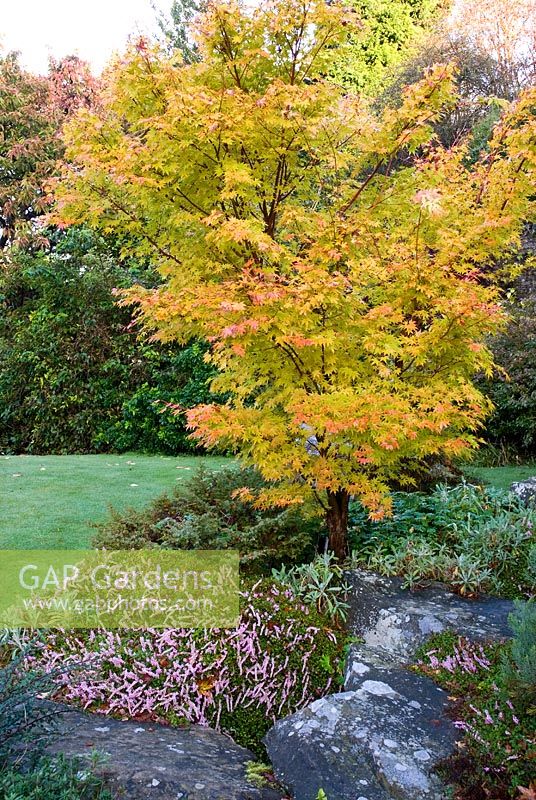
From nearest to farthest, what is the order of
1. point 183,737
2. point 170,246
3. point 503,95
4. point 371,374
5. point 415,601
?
1. point 183,737
2. point 415,601
3. point 371,374
4. point 170,246
5. point 503,95

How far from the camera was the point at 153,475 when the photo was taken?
8.12 m

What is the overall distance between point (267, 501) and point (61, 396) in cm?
749

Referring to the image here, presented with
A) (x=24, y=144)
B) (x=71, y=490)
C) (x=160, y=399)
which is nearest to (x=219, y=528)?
(x=71, y=490)

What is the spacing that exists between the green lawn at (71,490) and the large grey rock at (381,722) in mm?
2482

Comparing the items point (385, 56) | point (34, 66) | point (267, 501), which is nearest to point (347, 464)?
point (267, 501)

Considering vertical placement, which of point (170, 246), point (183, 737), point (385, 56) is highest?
point (385, 56)

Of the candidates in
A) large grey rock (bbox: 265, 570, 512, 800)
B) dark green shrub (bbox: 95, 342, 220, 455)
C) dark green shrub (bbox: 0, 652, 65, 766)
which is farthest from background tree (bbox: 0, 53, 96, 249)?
dark green shrub (bbox: 0, 652, 65, 766)

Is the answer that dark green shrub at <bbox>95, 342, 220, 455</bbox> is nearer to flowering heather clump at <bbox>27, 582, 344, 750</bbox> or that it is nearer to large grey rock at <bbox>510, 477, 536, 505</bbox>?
large grey rock at <bbox>510, 477, 536, 505</bbox>

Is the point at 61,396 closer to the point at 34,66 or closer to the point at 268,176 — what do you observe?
the point at 268,176

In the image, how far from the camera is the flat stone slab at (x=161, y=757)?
94.3 inches

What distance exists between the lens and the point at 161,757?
2.62 metres

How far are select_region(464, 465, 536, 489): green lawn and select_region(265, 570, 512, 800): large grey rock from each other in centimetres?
331

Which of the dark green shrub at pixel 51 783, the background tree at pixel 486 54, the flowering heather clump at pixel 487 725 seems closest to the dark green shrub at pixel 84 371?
the flowering heather clump at pixel 487 725

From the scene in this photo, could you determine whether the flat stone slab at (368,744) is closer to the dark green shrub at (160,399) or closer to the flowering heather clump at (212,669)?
the flowering heather clump at (212,669)
